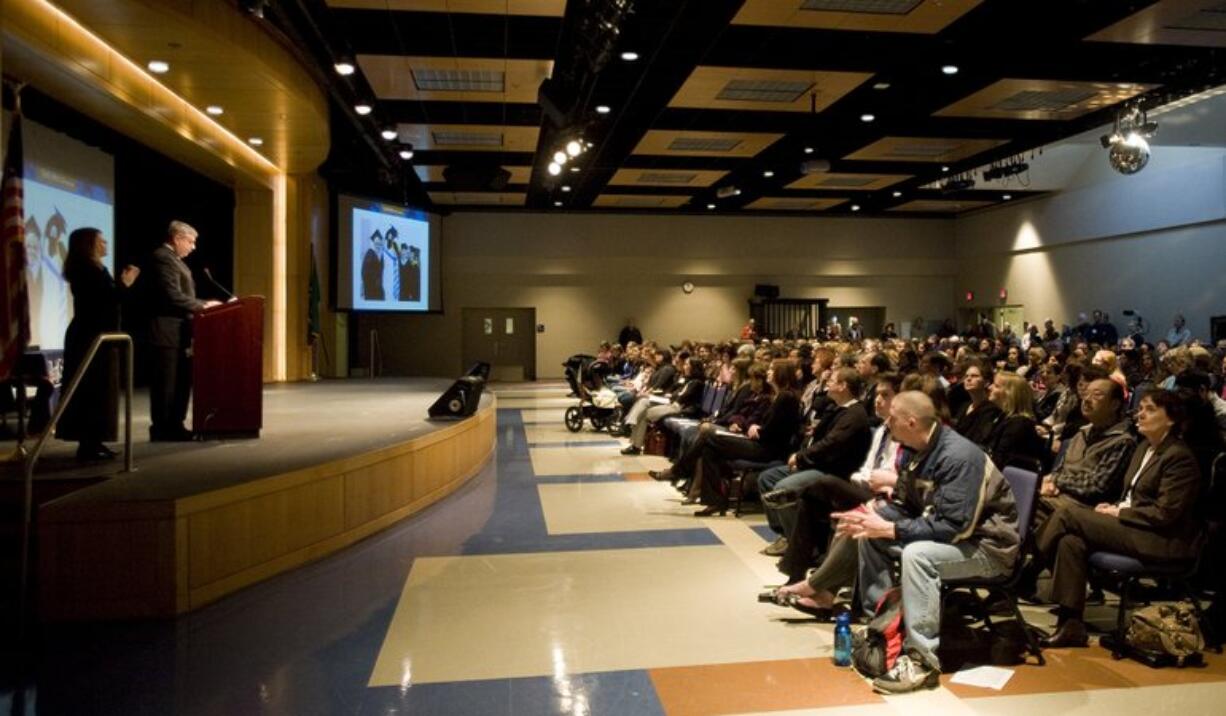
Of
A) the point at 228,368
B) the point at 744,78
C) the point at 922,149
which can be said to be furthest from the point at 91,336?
the point at 922,149

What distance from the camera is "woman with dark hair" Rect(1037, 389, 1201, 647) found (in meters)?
3.49

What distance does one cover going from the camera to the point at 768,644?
370 centimetres

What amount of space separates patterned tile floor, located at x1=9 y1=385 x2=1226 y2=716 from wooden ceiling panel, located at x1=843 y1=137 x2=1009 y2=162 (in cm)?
1047

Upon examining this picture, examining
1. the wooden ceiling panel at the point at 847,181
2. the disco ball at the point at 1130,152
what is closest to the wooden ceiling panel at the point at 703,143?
the wooden ceiling panel at the point at 847,181

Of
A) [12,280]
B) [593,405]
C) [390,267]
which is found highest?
[390,267]

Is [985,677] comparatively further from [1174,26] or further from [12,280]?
[1174,26]

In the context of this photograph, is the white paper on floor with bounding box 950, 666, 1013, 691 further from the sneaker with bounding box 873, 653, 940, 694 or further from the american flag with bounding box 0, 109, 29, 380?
the american flag with bounding box 0, 109, 29, 380

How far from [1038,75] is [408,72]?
24.7ft

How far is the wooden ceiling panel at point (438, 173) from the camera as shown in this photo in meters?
16.4

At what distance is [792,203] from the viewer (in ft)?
69.0

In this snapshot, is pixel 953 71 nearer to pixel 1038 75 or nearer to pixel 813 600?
pixel 1038 75

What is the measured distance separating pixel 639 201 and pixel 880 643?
710 inches

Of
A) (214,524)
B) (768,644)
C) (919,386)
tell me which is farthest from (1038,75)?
(214,524)

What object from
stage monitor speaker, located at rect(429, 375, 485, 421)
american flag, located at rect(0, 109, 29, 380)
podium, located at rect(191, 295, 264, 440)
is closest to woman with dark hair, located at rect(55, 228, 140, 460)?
podium, located at rect(191, 295, 264, 440)
